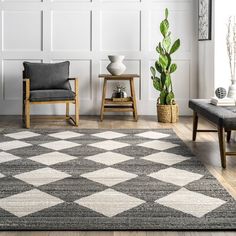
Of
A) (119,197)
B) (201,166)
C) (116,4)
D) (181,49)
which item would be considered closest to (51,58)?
(116,4)

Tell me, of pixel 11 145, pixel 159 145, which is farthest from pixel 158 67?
pixel 11 145

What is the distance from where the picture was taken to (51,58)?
6348mm

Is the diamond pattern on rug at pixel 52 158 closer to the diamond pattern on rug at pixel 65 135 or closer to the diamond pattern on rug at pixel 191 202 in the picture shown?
the diamond pattern on rug at pixel 65 135

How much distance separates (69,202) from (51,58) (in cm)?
393

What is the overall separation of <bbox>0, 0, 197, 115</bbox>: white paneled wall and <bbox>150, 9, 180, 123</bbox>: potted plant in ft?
1.72

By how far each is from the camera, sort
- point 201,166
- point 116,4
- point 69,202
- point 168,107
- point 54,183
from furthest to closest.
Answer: point 116,4
point 168,107
point 201,166
point 54,183
point 69,202

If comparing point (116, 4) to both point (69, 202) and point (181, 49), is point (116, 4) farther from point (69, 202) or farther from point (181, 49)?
point (69, 202)

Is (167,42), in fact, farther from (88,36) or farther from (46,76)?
(46,76)

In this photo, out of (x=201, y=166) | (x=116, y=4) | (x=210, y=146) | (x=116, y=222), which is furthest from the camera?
(x=116, y=4)

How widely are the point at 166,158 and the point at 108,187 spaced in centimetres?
94

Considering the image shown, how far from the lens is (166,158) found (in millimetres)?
3791

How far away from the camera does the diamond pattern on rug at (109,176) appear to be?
310cm

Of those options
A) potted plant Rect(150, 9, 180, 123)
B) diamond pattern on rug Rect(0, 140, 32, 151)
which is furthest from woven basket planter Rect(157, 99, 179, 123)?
diamond pattern on rug Rect(0, 140, 32, 151)

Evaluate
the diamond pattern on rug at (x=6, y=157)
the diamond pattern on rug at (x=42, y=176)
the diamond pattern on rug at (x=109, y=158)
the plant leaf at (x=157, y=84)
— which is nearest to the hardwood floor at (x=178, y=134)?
the plant leaf at (x=157, y=84)
